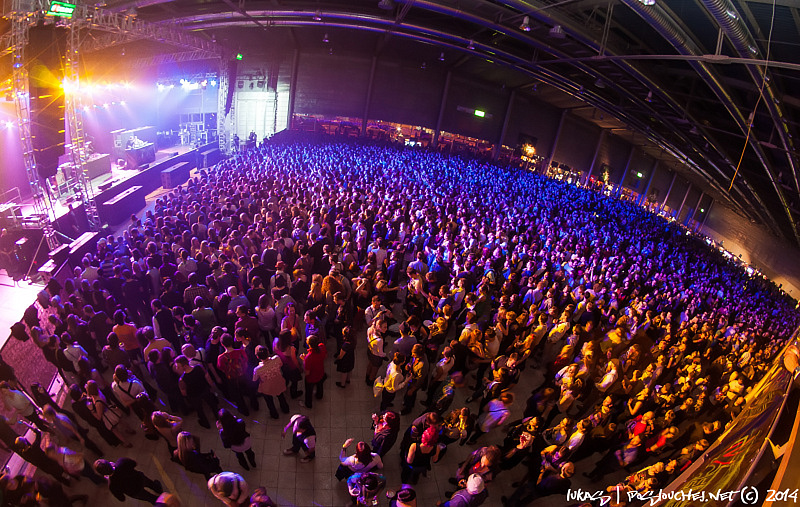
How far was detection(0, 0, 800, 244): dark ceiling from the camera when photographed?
789 centimetres

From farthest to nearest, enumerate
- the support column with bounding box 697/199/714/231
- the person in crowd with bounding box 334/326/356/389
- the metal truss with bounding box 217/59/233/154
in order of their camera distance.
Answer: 1. the support column with bounding box 697/199/714/231
2. the metal truss with bounding box 217/59/233/154
3. the person in crowd with bounding box 334/326/356/389

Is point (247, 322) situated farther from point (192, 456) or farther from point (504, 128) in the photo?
point (504, 128)

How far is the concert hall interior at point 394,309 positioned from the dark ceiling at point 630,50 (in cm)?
14

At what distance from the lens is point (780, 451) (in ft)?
4.63

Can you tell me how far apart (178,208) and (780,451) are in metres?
11.0

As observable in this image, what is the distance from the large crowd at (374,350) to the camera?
395 centimetres

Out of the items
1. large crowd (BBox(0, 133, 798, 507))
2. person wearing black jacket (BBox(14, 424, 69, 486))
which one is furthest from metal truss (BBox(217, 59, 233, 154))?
person wearing black jacket (BBox(14, 424, 69, 486))

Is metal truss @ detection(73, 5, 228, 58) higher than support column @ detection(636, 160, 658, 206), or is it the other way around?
metal truss @ detection(73, 5, 228, 58)

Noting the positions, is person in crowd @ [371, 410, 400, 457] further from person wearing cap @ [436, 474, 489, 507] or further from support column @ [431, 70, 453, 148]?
support column @ [431, 70, 453, 148]

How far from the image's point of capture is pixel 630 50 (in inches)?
484

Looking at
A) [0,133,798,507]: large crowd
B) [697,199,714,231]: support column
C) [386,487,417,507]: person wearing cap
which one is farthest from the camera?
[697,199,714,231]: support column

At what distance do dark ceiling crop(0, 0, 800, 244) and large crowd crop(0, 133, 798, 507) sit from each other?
213 inches

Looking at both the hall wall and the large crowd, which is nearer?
the large crowd

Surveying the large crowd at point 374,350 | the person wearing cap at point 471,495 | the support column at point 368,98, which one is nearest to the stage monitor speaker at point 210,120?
the support column at point 368,98
